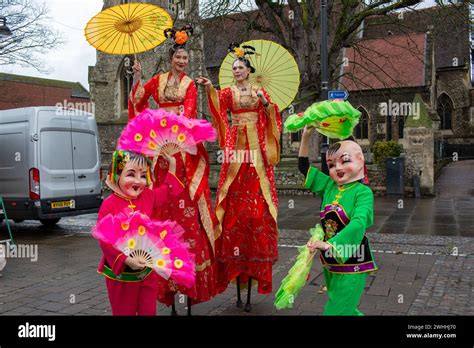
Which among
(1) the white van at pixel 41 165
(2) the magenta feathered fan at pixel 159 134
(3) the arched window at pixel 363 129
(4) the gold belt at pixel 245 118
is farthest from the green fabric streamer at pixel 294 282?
(3) the arched window at pixel 363 129

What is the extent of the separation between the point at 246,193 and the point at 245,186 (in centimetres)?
7

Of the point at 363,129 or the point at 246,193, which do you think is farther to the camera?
the point at 363,129

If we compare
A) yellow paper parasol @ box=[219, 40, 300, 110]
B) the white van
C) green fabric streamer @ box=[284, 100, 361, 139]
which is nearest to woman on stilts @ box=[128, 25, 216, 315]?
yellow paper parasol @ box=[219, 40, 300, 110]

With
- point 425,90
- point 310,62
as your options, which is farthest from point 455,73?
point 310,62

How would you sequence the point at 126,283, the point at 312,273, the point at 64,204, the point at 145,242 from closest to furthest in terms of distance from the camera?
the point at 145,242 < the point at 126,283 < the point at 312,273 < the point at 64,204

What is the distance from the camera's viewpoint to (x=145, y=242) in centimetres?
324

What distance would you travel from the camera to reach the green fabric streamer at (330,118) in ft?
11.8

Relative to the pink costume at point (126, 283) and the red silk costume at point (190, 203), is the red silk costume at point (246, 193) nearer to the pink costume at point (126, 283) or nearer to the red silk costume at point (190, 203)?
the red silk costume at point (190, 203)

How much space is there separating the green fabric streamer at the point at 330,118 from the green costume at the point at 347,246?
463 millimetres

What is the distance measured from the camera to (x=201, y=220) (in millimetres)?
4559

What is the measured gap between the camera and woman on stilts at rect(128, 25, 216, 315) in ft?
14.6

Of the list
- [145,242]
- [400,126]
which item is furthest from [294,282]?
[400,126]

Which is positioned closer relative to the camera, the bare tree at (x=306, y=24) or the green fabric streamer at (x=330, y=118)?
the green fabric streamer at (x=330, y=118)

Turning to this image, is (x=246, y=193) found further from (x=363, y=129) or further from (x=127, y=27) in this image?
(x=363, y=129)
